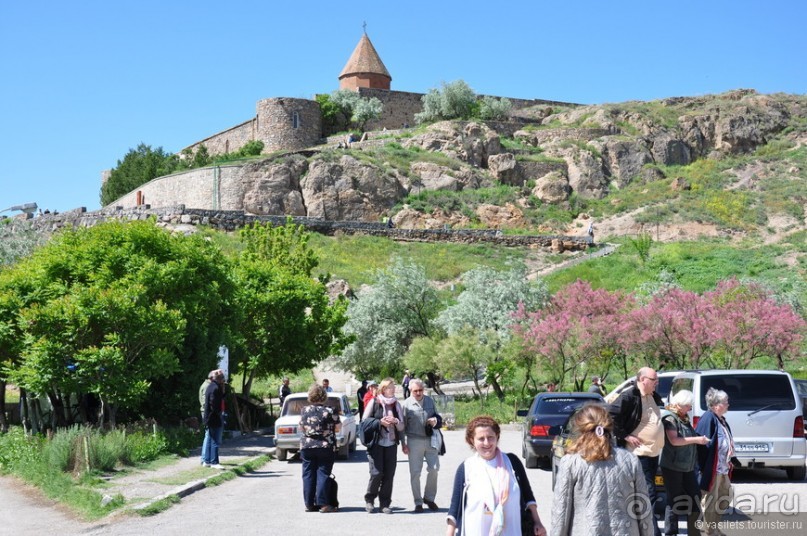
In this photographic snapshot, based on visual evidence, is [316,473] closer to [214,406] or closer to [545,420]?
[214,406]

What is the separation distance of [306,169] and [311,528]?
52.2 metres

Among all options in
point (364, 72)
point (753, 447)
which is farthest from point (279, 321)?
point (364, 72)

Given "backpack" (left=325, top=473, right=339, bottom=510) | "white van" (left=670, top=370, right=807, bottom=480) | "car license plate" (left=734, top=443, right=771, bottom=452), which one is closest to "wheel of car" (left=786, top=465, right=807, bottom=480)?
"white van" (left=670, top=370, right=807, bottom=480)

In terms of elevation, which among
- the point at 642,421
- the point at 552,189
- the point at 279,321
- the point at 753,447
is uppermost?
the point at 552,189

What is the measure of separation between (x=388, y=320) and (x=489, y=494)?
2973 cm

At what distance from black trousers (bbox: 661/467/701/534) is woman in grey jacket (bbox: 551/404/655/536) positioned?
3.06 m

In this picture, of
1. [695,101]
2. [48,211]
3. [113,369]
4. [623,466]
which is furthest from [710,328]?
[695,101]

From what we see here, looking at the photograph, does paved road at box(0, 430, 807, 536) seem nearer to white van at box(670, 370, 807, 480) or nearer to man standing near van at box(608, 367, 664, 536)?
white van at box(670, 370, 807, 480)

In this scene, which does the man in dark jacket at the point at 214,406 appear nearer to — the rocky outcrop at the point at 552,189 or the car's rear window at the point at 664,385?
the car's rear window at the point at 664,385

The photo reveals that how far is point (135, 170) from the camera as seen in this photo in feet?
240

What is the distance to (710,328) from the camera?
25984 mm

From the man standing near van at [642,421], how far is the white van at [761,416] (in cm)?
456

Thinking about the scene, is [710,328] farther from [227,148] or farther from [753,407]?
[227,148]

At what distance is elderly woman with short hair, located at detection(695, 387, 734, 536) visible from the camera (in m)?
8.95
